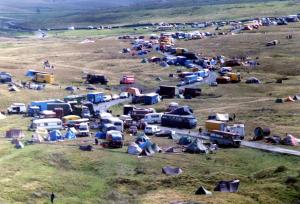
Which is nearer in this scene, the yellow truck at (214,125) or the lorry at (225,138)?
the lorry at (225,138)

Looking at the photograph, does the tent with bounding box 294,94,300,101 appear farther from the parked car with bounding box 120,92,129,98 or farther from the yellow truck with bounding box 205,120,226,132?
the parked car with bounding box 120,92,129,98

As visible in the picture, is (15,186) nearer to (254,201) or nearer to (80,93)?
(254,201)

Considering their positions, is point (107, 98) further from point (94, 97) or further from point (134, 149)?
point (134, 149)

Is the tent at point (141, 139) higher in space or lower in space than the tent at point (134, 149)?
higher

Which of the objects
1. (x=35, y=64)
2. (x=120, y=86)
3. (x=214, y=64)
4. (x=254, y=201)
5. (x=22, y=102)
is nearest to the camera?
(x=254, y=201)

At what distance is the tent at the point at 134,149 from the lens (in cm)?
5881

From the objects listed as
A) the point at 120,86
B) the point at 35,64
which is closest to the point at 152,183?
the point at 120,86

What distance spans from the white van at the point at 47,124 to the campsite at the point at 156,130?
13 centimetres

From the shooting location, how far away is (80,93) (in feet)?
317

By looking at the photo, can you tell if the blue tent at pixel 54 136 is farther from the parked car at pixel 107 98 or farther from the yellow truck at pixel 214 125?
the parked car at pixel 107 98

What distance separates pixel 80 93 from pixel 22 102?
1163 centimetres

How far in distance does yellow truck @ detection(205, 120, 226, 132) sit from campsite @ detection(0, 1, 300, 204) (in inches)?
5.0

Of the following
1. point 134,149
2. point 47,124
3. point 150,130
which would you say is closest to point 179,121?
point 150,130

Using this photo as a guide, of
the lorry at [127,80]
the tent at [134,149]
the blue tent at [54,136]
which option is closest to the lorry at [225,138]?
the tent at [134,149]
